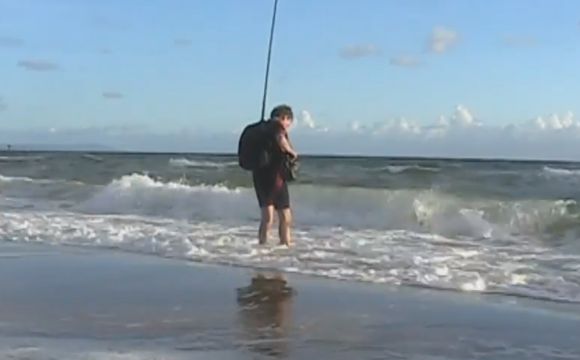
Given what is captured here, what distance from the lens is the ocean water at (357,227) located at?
832 centimetres

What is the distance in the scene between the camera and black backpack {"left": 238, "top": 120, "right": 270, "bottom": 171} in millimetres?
9531

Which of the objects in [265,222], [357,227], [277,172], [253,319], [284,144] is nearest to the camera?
[253,319]

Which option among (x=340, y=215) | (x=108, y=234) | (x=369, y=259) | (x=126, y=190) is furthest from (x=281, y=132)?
(x=126, y=190)

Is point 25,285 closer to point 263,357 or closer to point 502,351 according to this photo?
point 263,357

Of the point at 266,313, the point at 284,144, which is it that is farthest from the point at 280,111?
the point at 266,313

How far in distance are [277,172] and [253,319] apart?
13.2 ft

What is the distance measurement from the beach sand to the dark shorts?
1.70m

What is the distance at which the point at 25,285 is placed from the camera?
7.12m

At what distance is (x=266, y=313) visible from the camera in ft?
19.7

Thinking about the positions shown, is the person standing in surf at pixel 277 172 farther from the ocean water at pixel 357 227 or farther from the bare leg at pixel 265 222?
the ocean water at pixel 357 227

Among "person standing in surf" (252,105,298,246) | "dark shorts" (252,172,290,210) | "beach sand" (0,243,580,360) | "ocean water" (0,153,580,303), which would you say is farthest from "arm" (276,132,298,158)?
"beach sand" (0,243,580,360)

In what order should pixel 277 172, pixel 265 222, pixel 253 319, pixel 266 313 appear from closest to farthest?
pixel 253 319 → pixel 266 313 → pixel 277 172 → pixel 265 222

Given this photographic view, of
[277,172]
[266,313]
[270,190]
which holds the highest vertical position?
[277,172]

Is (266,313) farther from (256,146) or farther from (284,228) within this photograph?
(284,228)
